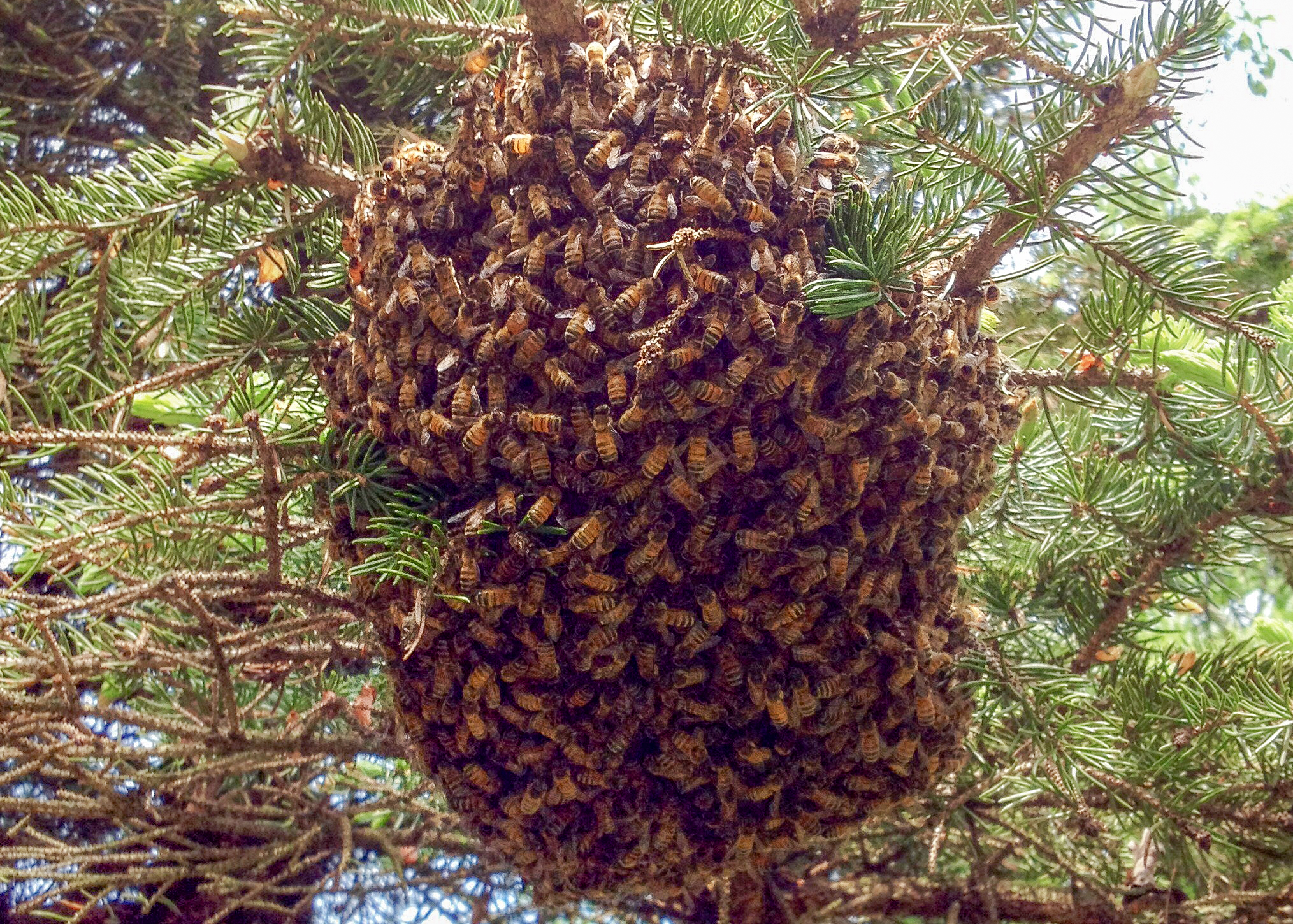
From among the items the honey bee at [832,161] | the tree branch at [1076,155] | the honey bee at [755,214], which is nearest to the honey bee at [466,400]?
the honey bee at [755,214]

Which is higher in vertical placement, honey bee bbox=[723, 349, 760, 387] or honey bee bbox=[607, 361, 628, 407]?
honey bee bbox=[723, 349, 760, 387]

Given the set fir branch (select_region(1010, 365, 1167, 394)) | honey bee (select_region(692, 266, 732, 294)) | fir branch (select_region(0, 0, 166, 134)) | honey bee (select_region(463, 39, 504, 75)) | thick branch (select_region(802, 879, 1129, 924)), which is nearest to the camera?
honey bee (select_region(692, 266, 732, 294))

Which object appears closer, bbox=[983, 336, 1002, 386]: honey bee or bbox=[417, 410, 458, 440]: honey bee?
bbox=[417, 410, 458, 440]: honey bee

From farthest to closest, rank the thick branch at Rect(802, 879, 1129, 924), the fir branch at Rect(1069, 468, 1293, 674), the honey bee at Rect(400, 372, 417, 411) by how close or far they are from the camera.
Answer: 1. the thick branch at Rect(802, 879, 1129, 924)
2. the fir branch at Rect(1069, 468, 1293, 674)
3. the honey bee at Rect(400, 372, 417, 411)

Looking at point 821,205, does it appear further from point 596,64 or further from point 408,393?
point 408,393

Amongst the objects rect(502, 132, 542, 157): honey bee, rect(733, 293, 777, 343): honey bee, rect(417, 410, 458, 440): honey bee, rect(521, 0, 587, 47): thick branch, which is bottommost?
rect(417, 410, 458, 440): honey bee

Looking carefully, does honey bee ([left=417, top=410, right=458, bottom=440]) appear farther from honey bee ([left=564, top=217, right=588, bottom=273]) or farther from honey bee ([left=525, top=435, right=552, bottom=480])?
honey bee ([left=564, top=217, right=588, bottom=273])

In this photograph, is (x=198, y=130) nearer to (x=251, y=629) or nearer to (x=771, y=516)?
(x=251, y=629)

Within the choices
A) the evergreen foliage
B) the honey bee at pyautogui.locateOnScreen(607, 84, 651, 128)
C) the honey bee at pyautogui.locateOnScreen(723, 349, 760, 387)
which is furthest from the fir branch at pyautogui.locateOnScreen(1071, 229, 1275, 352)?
the honey bee at pyautogui.locateOnScreen(607, 84, 651, 128)
